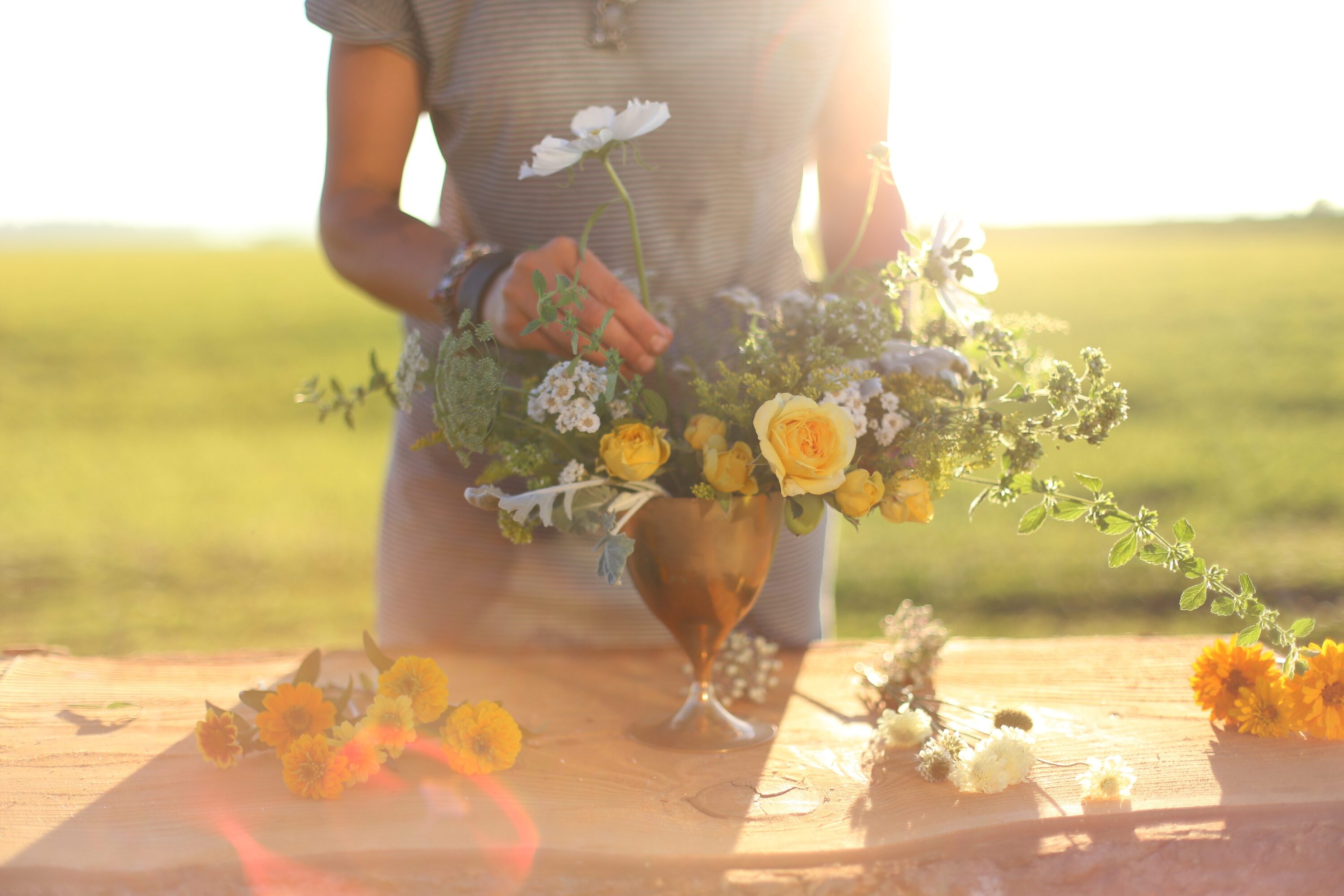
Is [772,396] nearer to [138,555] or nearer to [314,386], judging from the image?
[314,386]

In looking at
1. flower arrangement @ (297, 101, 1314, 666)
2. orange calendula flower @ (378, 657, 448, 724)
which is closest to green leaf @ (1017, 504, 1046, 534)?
flower arrangement @ (297, 101, 1314, 666)

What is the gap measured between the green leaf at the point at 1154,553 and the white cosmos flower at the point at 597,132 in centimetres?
Result: 75

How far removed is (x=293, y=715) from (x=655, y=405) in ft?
1.89

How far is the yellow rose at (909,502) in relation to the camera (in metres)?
1.26

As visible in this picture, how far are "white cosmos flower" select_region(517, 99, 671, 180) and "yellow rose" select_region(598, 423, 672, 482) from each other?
0.31 meters

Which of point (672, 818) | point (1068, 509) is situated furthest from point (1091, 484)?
point (672, 818)

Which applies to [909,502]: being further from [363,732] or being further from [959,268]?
[363,732]

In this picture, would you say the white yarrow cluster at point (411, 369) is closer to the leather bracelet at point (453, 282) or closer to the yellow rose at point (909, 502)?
the leather bracelet at point (453, 282)

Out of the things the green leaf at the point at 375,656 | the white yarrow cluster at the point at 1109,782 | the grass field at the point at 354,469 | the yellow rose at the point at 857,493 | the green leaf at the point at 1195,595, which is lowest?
the grass field at the point at 354,469

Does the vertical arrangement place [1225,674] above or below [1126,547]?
below

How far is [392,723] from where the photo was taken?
4.33 feet

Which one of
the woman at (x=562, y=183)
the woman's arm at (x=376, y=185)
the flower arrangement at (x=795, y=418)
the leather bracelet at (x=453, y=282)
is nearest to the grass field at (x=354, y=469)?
the woman at (x=562, y=183)

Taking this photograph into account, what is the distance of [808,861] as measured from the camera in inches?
45.9

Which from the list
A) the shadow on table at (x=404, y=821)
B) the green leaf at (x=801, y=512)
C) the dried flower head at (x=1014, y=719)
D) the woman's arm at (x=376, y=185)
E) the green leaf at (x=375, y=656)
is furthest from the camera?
the woman's arm at (x=376, y=185)
